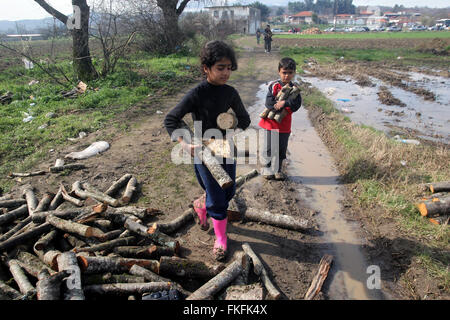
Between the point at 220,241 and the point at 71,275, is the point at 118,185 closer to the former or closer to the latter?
the point at 220,241

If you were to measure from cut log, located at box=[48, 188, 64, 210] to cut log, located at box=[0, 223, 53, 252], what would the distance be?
2.15 feet

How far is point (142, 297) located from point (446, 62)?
24.0 meters

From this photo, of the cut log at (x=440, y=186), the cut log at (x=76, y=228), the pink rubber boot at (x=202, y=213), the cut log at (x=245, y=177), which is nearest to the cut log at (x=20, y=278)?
the cut log at (x=76, y=228)

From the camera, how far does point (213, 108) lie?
2.97 meters

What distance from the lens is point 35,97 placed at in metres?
10.1

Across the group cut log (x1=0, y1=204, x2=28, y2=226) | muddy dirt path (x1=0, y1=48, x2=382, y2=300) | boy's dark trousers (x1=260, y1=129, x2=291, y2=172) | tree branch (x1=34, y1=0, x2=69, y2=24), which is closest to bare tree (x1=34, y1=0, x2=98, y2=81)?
tree branch (x1=34, y1=0, x2=69, y2=24)

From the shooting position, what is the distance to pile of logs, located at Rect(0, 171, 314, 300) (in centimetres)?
252

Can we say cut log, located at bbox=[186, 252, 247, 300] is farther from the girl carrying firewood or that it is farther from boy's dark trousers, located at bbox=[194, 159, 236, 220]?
boy's dark trousers, located at bbox=[194, 159, 236, 220]

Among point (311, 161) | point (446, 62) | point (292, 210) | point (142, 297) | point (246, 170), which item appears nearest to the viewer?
point (142, 297)

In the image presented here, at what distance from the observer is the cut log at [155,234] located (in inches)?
126

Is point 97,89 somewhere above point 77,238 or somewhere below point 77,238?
above

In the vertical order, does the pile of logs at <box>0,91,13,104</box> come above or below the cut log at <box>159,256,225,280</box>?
above

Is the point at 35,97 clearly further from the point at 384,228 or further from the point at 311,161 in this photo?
the point at 384,228

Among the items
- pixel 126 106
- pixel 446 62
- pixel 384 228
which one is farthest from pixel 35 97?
pixel 446 62
